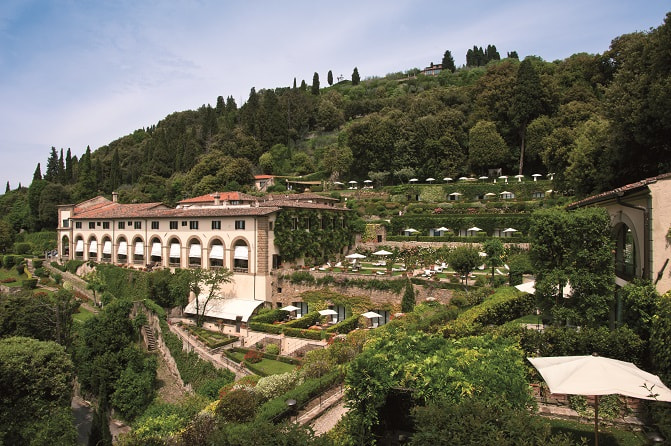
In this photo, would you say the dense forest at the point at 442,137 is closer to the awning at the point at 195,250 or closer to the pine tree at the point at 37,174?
the pine tree at the point at 37,174

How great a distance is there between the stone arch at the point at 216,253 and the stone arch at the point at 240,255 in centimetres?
117

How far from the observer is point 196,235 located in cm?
4019

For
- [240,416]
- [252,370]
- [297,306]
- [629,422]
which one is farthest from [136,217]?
[629,422]

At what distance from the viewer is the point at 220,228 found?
38188mm

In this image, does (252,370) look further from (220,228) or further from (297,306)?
(220,228)

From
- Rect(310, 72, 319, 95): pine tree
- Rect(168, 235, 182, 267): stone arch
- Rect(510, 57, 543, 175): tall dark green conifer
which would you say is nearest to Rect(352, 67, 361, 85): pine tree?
Rect(310, 72, 319, 95): pine tree

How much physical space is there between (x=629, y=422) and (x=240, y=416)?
1236 centimetres

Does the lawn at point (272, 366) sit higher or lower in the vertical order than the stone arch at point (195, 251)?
lower

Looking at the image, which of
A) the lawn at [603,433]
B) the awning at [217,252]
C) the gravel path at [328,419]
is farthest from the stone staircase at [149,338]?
the lawn at [603,433]

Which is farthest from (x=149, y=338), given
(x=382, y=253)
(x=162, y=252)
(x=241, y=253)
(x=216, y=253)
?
(x=382, y=253)

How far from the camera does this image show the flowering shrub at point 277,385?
17219 millimetres

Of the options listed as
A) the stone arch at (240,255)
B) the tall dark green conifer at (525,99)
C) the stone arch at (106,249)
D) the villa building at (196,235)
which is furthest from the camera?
the tall dark green conifer at (525,99)

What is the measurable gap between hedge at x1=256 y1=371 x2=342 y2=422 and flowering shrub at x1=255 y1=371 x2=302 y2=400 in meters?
1.91

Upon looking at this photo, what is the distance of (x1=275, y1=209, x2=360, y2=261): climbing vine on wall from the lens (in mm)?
36875
